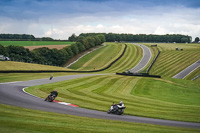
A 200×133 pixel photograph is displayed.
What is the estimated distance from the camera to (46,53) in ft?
352

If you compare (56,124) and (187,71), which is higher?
(56,124)

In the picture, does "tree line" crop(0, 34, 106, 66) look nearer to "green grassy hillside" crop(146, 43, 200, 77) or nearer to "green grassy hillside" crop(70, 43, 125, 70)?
"green grassy hillside" crop(70, 43, 125, 70)

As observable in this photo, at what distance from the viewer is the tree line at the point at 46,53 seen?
298 ft

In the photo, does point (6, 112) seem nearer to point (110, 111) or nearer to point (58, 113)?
point (58, 113)

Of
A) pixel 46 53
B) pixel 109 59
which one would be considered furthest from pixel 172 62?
pixel 46 53

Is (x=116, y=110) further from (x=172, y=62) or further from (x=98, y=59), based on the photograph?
(x=98, y=59)

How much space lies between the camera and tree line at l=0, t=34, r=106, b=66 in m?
90.8

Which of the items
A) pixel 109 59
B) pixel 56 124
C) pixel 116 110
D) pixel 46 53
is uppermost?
pixel 46 53

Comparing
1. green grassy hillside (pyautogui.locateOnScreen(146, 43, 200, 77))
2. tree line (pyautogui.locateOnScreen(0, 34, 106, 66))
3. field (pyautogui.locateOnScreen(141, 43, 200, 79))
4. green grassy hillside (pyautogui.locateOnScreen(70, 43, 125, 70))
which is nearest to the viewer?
A: field (pyautogui.locateOnScreen(141, 43, 200, 79))

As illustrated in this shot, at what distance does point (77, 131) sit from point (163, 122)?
919 centimetres

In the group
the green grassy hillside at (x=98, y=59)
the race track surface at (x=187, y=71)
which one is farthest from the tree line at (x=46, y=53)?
the race track surface at (x=187, y=71)

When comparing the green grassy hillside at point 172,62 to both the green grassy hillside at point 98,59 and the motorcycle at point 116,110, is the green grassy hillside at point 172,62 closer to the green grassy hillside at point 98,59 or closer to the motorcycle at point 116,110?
the green grassy hillside at point 98,59

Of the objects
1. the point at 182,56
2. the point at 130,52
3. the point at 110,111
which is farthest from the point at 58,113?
the point at 130,52

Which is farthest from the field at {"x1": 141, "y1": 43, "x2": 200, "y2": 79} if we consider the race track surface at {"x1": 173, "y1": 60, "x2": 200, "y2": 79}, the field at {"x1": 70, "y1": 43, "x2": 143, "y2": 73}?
the field at {"x1": 70, "y1": 43, "x2": 143, "y2": 73}
